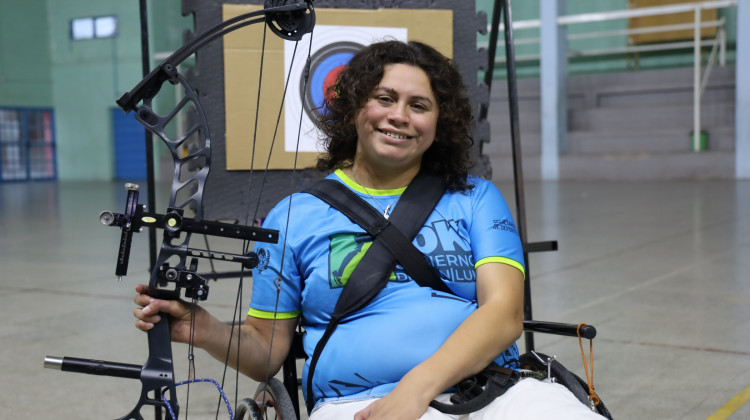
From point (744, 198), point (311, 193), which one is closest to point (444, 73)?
point (311, 193)

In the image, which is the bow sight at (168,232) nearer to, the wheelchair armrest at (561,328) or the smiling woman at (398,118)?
the smiling woman at (398,118)

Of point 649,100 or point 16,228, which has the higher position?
point 649,100

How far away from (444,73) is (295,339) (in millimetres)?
607

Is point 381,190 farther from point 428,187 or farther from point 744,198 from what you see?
point 744,198

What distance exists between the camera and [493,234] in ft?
4.89

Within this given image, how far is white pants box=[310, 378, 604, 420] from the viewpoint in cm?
123

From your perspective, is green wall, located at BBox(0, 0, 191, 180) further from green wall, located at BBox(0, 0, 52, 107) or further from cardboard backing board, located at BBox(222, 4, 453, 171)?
cardboard backing board, located at BBox(222, 4, 453, 171)

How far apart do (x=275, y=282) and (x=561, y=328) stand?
56 cm

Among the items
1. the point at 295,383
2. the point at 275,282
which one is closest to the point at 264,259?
the point at 275,282

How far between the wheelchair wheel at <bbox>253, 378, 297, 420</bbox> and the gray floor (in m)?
1.02

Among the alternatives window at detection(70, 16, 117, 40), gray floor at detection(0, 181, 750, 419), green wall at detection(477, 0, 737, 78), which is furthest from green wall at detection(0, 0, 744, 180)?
gray floor at detection(0, 181, 750, 419)

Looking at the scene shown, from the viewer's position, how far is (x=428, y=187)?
1572mm

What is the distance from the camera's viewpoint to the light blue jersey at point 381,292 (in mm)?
1413

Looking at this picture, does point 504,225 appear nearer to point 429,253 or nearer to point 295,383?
point 429,253
